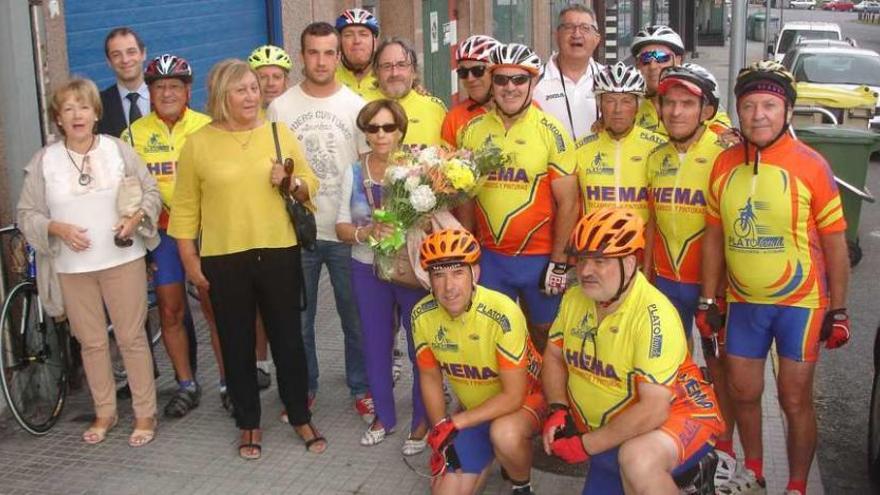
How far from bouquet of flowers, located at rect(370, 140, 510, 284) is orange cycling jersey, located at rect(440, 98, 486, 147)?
520mm

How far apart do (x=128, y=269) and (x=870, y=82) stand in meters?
15.3

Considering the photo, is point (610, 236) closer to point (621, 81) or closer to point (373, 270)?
point (621, 81)

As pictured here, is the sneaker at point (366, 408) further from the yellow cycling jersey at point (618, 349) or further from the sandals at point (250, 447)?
the yellow cycling jersey at point (618, 349)

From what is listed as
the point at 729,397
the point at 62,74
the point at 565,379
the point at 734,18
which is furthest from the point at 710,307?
the point at 734,18

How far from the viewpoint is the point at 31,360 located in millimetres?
6020

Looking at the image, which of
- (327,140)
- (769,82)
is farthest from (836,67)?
(769,82)

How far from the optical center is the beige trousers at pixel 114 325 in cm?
564

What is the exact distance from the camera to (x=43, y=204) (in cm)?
549

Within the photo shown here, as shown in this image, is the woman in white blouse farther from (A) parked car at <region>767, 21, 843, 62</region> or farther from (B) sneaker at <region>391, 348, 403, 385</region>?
(A) parked car at <region>767, 21, 843, 62</region>

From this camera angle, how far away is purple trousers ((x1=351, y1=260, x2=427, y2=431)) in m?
5.60

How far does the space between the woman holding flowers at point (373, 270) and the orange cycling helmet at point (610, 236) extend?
1350 millimetres

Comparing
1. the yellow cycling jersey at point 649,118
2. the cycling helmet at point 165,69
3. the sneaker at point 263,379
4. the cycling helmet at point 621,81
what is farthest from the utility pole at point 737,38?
the cycling helmet at point 165,69

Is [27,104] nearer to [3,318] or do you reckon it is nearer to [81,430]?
[3,318]

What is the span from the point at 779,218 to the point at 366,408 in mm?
2675
